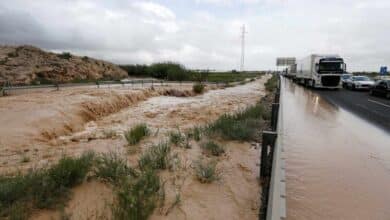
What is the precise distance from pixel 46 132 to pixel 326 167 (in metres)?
9.92

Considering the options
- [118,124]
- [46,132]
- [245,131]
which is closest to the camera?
[245,131]

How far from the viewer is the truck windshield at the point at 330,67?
2917cm

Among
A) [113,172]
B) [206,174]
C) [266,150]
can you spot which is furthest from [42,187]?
[266,150]

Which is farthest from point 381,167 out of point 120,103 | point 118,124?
point 120,103

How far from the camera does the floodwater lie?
13.8ft

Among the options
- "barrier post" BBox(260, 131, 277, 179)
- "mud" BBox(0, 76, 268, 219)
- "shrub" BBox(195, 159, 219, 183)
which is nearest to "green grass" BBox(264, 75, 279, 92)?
"mud" BBox(0, 76, 268, 219)

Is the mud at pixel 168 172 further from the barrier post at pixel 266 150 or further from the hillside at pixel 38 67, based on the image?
the hillside at pixel 38 67

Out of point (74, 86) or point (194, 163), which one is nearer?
point (194, 163)

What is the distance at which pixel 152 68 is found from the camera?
215 feet

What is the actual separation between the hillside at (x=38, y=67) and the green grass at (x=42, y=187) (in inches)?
1280

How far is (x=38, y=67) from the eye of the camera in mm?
39750

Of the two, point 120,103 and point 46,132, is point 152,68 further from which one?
point 46,132

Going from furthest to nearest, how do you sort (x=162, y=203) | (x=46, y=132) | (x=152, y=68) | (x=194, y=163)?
(x=152, y=68), (x=46, y=132), (x=194, y=163), (x=162, y=203)

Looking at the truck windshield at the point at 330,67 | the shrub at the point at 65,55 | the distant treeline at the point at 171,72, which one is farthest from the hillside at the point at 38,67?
the truck windshield at the point at 330,67
